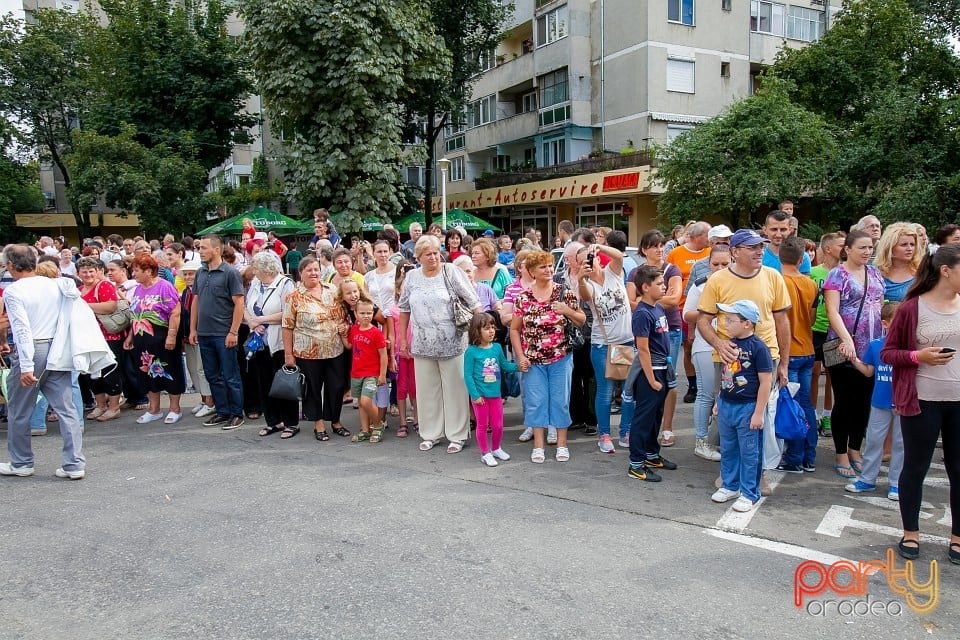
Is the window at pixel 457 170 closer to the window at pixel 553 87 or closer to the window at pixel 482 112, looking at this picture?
the window at pixel 482 112

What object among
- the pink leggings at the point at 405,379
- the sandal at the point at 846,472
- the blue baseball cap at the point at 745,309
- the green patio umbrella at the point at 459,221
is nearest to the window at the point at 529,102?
the green patio umbrella at the point at 459,221

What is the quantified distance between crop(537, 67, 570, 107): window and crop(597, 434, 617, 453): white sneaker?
2701 cm

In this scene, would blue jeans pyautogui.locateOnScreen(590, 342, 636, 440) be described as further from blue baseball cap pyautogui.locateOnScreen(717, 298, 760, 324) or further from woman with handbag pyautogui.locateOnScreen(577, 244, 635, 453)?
blue baseball cap pyautogui.locateOnScreen(717, 298, 760, 324)

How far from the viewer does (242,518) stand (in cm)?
474

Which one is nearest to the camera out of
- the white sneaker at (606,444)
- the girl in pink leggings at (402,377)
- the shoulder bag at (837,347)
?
the shoulder bag at (837,347)

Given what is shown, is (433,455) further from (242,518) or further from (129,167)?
(129,167)

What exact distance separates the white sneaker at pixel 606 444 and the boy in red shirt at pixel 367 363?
216cm

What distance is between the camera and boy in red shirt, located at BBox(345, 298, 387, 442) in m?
6.61

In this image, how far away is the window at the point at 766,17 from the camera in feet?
97.9

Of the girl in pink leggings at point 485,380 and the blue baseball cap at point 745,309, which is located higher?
the blue baseball cap at point 745,309

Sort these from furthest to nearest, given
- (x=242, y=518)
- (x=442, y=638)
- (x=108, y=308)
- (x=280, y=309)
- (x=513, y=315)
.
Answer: (x=108, y=308) → (x=280, y=309) → (x=513, y=315) → (x=242, y=518) → (x=442, y=638)

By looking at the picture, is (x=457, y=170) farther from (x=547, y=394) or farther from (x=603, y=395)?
(x=547, y=394)

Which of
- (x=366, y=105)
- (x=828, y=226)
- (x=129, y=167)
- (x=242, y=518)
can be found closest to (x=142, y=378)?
(x=242, y=518)

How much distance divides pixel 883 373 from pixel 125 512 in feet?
18.3
